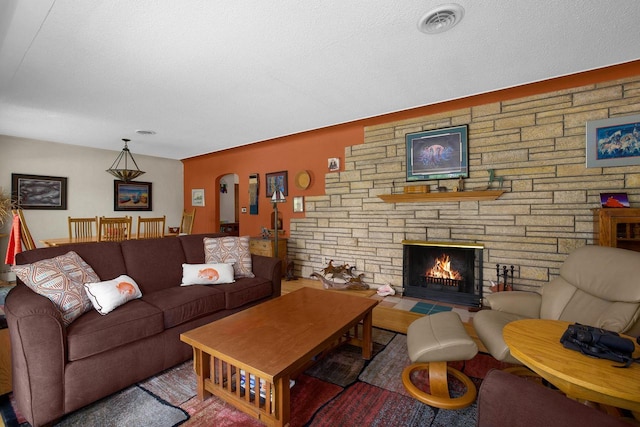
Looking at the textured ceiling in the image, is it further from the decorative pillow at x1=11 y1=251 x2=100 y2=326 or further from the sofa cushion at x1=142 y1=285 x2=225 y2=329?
the sofa cushion at x1=142 y1=285 x2=225 y2=329

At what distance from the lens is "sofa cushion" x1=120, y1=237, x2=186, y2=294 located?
8.29 feet

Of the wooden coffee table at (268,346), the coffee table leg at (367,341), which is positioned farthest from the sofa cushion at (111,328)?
the coffee table leg at (367,341)

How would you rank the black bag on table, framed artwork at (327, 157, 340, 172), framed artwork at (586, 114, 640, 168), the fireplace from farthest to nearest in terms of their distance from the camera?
framed artwork at (327, 157, 340, 172)
the fireplace
framed artwork at (586, 114, 640, 168)
the black bag on table

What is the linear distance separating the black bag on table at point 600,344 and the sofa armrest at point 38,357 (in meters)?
2.57

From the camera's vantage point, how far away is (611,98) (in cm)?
276

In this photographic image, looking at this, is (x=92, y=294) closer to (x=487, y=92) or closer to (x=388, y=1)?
(x=388, y=1)

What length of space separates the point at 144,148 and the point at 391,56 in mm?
5353

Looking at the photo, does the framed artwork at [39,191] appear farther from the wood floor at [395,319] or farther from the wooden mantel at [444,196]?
the wood floor at [395,319]

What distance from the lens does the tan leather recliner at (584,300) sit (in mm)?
1543

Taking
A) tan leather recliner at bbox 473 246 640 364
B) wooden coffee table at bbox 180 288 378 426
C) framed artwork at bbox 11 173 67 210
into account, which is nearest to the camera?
wooden coffee table at bbox 180 288 378 426

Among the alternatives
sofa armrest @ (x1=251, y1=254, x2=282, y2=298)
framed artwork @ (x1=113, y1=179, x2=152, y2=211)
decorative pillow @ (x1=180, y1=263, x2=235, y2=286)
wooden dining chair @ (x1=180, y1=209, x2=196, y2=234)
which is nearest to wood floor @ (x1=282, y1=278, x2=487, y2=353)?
sofa armrest @ (x1=251, y1=254, x2=282, y2=298)

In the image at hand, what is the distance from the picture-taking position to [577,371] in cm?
113

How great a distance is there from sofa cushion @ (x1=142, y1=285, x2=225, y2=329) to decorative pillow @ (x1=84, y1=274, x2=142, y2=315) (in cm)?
16

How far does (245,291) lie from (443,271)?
251cm
